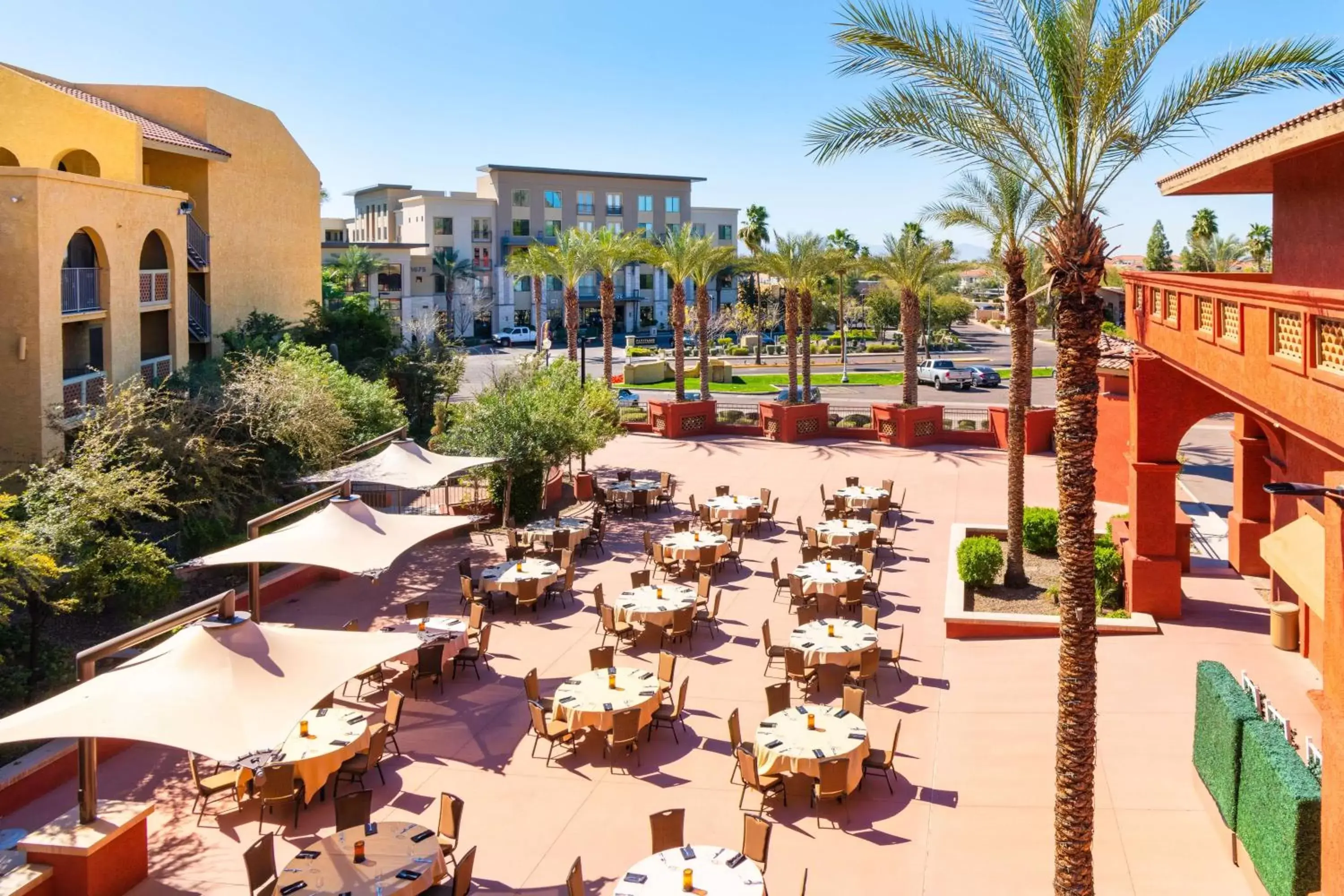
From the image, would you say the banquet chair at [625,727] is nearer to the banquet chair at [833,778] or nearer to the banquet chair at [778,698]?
the banquet chair at [778,698]

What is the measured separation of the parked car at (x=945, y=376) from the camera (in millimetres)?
58156

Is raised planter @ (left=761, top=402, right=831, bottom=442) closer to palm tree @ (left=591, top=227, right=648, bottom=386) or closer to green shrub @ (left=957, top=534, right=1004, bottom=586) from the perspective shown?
palm tree @ (left=591, top=227, right=648, bottom=386)

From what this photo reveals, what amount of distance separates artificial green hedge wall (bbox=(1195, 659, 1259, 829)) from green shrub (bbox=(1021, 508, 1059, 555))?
9.93m

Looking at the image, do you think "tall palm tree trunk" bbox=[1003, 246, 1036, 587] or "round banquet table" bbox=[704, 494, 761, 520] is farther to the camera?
"round banquet table" bbox=[704, 494, 761, 520]

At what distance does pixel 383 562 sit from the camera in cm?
1582

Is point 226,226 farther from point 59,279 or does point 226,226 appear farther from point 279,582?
point 279,582

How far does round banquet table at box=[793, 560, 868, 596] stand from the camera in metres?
18.7

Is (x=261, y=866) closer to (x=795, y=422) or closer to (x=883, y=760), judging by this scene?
(x=883, y=760)

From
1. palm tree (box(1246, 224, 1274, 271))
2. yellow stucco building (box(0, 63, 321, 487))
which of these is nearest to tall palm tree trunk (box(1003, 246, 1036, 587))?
yellow stucco building (box(0, 63, 321, 487))

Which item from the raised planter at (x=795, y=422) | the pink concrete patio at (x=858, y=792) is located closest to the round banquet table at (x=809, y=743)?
the pink concrete patio at (x=858, y=792)

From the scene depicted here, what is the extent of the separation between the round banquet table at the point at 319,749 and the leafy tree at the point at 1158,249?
89.2 meters

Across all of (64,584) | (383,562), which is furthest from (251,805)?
(64,584)

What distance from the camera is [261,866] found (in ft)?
32.2

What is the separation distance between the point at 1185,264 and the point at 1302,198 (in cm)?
7363
